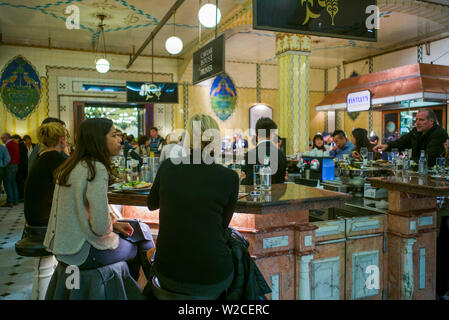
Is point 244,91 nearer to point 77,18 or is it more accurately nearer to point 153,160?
point 77,18

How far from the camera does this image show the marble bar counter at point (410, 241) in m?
2.88

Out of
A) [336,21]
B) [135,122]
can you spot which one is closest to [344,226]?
[336,21]

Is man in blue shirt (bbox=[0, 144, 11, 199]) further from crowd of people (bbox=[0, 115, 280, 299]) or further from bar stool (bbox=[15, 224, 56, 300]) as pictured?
crowd of people (bbox=[0, 115, 280, 299])

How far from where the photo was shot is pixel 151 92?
8.26 metres

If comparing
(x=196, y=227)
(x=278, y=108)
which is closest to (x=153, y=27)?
(x=278, y=108)

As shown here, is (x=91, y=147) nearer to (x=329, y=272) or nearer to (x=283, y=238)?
(x=283, y=238)

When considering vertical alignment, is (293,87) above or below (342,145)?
above

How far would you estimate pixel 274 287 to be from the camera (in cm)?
240

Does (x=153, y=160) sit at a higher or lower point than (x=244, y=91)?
lower

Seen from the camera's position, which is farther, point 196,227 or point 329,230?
point 329,230

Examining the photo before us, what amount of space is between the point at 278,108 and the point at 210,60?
11.3 feet

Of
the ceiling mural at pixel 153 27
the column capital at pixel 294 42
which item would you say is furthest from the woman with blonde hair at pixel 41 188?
the column capital at pixel 294 42
